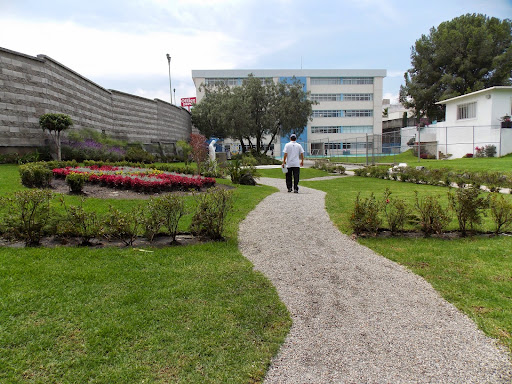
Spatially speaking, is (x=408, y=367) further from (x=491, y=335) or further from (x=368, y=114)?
(x=368, y=114)

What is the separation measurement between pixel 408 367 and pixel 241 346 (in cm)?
134

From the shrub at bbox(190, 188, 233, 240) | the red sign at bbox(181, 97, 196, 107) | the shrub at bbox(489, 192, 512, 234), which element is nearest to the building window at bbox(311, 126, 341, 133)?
the red sign at bbox(181, 97, 196, 107)

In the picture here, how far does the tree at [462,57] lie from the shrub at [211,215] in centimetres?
4415

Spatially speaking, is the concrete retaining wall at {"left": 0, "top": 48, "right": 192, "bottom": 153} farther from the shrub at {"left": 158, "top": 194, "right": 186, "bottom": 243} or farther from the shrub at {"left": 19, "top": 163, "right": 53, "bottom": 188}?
the shrub at {"left": 158, "top": 194, "right": 186, "bottom": 243}

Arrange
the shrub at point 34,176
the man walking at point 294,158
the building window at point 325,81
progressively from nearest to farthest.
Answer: the shrub at point 34,176
the man walking at point 294,158
the building window at point 325,81

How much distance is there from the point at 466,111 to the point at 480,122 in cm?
248

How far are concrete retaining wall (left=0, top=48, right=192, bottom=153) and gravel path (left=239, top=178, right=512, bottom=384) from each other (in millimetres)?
12230

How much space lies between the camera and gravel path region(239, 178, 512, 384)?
2.67 m

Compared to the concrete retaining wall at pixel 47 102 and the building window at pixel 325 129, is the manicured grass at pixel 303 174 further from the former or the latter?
the building window at pixel 325 129

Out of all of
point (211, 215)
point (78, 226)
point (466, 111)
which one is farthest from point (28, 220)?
point (466, 111)

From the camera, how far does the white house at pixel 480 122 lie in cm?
2536

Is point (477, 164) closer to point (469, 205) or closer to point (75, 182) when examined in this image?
point (469, 205)

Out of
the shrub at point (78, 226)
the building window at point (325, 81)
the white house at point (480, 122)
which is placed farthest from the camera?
the building window at point (325, 81)

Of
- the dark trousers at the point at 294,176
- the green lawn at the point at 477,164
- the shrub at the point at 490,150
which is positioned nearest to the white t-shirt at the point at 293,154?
the dark trousers at the point at 294,176
